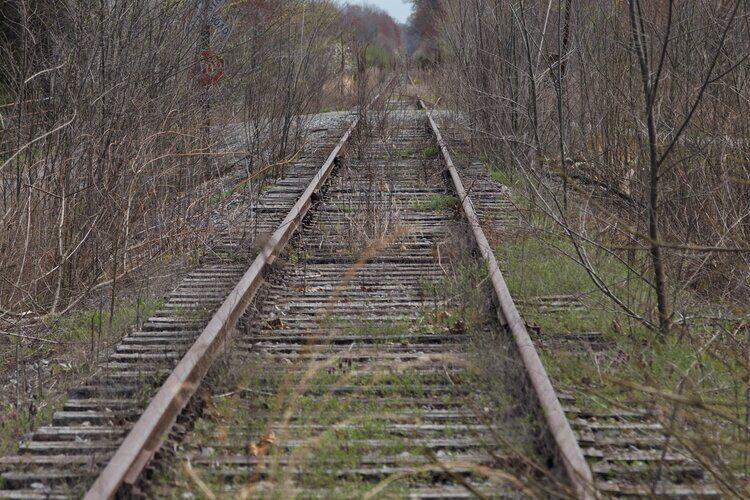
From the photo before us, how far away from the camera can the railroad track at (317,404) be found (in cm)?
346

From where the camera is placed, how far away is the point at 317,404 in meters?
4.27

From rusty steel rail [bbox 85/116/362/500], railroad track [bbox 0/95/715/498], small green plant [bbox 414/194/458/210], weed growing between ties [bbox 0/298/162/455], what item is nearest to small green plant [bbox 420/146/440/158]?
small green plant [bbox 414/194/458/210]

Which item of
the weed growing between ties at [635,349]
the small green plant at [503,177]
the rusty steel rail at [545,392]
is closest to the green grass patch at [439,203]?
the small green plant at [503,177]

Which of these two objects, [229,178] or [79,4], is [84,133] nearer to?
[79,4]

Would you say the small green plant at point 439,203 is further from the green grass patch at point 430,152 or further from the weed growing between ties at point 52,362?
the weed growing between ties at point 52,362

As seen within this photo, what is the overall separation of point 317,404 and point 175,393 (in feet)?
2.21

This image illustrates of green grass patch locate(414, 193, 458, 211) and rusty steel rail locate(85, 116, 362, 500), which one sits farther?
green grass patch locate(414, 193, 458, 211)

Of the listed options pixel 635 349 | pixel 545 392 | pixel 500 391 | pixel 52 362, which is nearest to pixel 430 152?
pixel 635 349

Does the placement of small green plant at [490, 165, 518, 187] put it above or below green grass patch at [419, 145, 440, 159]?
below

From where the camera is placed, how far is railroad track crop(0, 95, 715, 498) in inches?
136

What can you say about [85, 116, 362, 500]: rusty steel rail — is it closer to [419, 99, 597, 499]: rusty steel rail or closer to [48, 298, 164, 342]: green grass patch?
[48, 298, 164, 342]: green grass patch

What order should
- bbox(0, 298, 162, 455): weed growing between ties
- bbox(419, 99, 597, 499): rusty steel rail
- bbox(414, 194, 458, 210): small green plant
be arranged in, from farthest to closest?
bbox(414, 194, 458, 210): small green plant, bbox(0, 298, 162, 455): weed growing between ties, bbox(419, 99, 597, 499): rusty steel rail

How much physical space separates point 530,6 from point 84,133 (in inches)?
221

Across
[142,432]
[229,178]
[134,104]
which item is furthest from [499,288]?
[229,178]
